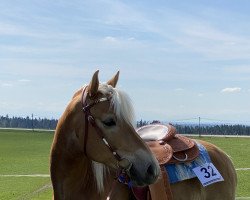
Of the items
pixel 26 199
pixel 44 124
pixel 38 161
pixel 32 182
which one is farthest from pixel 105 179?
pixel 44 124

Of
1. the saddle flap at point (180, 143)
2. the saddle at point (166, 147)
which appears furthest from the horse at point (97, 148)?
the saddle flap at point (180, 143)

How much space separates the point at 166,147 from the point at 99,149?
1.54 meters

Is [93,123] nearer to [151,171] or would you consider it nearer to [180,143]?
[151,171]

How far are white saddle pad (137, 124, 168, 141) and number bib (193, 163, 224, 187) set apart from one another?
1.88ft

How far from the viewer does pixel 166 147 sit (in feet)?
16.4

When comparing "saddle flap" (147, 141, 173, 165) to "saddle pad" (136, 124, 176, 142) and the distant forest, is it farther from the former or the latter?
the distant forest

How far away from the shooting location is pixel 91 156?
12.0 ft

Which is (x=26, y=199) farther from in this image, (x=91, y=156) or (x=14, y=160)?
(x=14, y=160)

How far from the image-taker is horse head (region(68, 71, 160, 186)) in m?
3.48

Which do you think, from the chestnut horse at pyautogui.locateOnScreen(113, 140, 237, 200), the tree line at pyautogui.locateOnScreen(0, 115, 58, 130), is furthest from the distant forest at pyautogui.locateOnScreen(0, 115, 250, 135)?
the chestnut horse at pyautogui.locateOnScreen(113, 140, 237, 200)

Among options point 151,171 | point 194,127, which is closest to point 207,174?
point 151,171

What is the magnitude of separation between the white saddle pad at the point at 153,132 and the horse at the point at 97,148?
4.36 feet

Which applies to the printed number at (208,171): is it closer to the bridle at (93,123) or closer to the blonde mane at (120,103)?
the bridle at (93,123)

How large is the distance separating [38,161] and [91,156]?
1889cm
